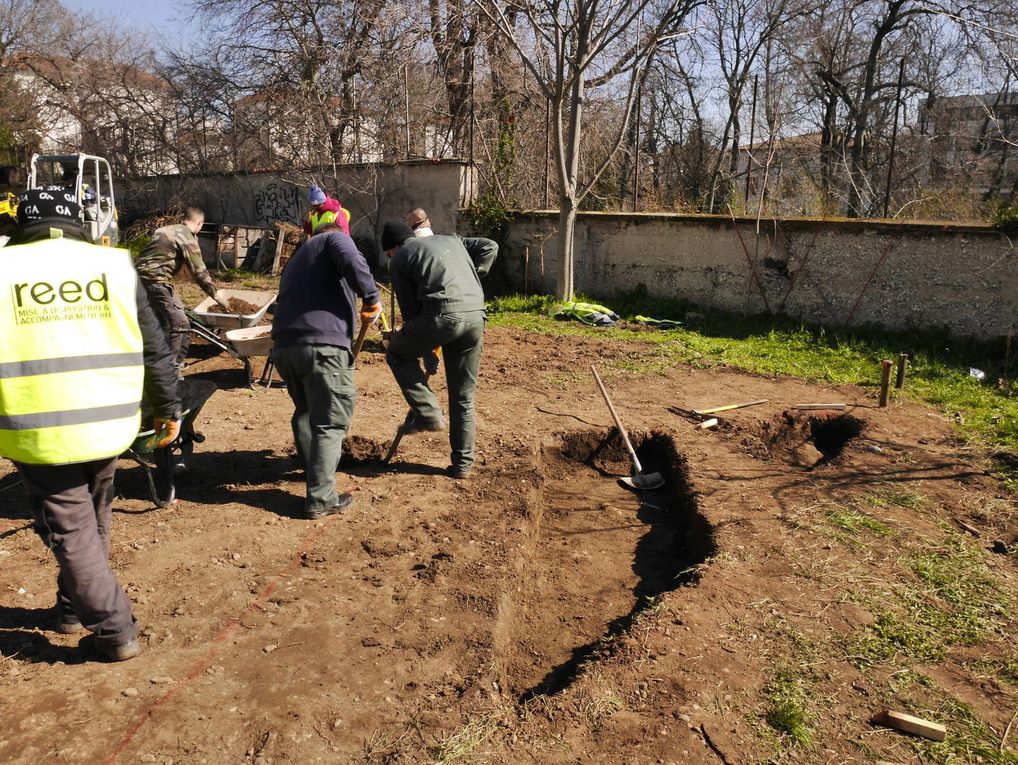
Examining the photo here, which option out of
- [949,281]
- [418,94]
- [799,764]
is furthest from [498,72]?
[799,764]

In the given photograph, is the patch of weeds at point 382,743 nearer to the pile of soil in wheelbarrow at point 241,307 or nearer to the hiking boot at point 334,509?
the hiking boot at point 334,509

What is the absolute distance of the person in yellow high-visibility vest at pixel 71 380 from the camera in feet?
9.02

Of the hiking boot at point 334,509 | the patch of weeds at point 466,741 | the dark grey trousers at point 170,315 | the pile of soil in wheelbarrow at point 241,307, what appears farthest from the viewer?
the pile of soil in wheelbarrow at point 241,307

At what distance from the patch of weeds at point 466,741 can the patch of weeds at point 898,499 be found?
3147 mm

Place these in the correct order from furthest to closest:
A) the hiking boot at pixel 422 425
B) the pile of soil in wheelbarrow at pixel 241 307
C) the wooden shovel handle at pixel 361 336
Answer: the pile of soil in wheelbarrow at pixel 241 307 → the hiking boot at pixel 422 425 → the wooden shovel handle at pixel 361 336

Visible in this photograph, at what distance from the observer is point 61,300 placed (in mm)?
2791

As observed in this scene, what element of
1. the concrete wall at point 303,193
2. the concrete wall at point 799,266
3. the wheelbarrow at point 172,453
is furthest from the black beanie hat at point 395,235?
the concrete wall at point 303,193

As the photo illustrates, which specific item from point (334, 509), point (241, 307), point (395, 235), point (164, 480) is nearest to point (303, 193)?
point (241, 307)

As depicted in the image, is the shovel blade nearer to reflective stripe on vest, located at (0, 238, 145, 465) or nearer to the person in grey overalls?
the person in grey overalls

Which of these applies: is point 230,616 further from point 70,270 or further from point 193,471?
point 193,471

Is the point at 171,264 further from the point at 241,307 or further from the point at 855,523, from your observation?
the point at 855,523

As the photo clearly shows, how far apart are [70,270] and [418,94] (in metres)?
13.4

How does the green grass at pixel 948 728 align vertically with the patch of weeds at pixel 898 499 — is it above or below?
below

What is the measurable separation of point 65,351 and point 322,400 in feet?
5.66
